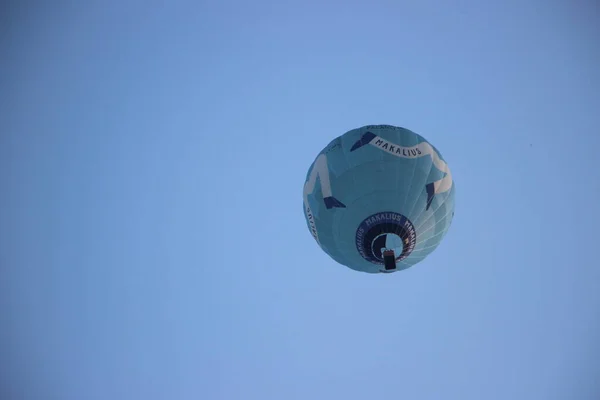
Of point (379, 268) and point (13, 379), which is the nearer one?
point (379, 268)

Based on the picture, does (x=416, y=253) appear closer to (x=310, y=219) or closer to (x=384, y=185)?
(x=384, y=185)

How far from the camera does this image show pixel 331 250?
12.8m

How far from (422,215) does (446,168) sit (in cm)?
198

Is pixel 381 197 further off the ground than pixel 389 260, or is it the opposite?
pixel 381 197

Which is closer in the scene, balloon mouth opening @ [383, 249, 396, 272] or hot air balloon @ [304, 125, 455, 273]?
balloon mouth opening @ [383, 249, 396, 272]

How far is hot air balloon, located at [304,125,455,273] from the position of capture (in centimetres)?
1151

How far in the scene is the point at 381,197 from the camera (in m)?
11.5

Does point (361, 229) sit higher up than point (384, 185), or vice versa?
point (384, 185)

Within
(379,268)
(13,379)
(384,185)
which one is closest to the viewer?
(384,185)

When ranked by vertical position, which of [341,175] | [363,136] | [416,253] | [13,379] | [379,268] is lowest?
[13,379]

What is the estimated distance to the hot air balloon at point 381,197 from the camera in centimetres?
1151

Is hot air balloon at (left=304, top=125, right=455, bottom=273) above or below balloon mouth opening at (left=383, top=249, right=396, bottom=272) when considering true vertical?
above

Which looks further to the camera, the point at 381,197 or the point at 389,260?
the point at 381,197

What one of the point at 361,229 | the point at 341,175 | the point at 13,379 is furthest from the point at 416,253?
the point at 13,379
